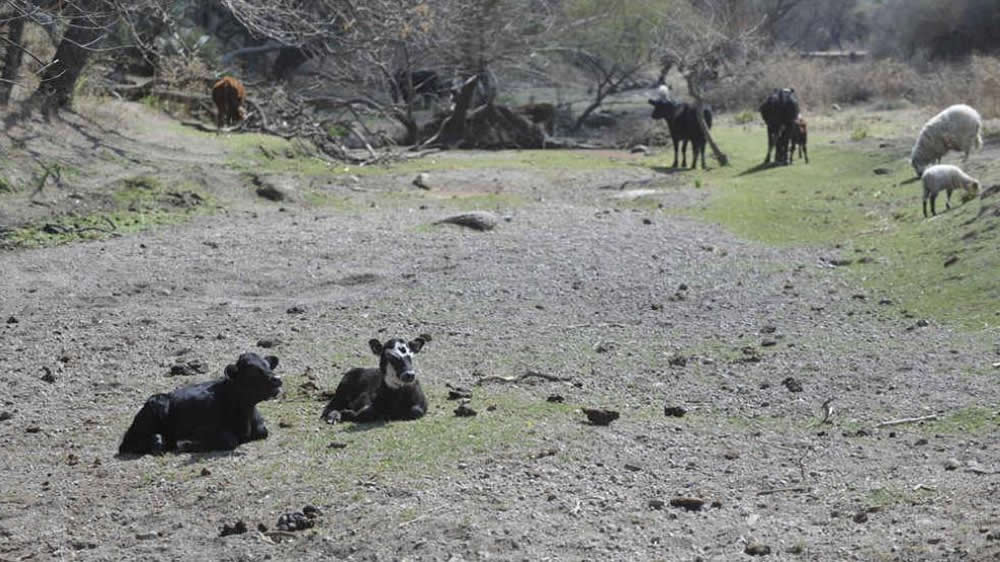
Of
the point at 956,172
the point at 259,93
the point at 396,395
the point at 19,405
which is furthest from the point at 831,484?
the point at 259,93

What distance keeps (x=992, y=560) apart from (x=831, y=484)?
1.68 m

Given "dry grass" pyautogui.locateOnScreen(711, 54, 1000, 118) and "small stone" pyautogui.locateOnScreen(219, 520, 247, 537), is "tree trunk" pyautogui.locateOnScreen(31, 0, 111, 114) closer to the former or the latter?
"small stone" pyautogui.locateOnScreen(219, 520, 247, 537)

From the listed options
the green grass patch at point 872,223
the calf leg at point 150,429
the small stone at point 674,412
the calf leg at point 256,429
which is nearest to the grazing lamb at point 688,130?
the green grass patch at point 872,223

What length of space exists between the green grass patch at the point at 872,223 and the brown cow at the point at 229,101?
305 inches

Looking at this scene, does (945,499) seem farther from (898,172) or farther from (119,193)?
(898,172)

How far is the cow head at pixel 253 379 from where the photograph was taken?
8.46 meters

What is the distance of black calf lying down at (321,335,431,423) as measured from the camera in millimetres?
8930

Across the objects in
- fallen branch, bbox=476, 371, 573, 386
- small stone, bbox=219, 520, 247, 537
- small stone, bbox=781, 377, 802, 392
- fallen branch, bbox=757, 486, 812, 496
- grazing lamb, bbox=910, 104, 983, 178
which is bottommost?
small stone, bbox=219, 520, 247, 537

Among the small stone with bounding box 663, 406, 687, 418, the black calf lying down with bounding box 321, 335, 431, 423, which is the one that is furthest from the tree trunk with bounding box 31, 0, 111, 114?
the small stone with bounding box 663, 406, 687, 418

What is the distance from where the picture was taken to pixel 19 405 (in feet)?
32.7

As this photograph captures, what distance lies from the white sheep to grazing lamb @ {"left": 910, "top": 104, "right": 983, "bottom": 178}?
3314 millimetres

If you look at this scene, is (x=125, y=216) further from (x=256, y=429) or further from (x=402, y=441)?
(x=402, y=441)

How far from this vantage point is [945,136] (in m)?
21.4

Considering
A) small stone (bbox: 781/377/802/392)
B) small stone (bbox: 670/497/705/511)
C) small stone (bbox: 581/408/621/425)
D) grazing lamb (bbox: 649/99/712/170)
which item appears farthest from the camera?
grazing lamb (bbox: 649/99/712/170)
